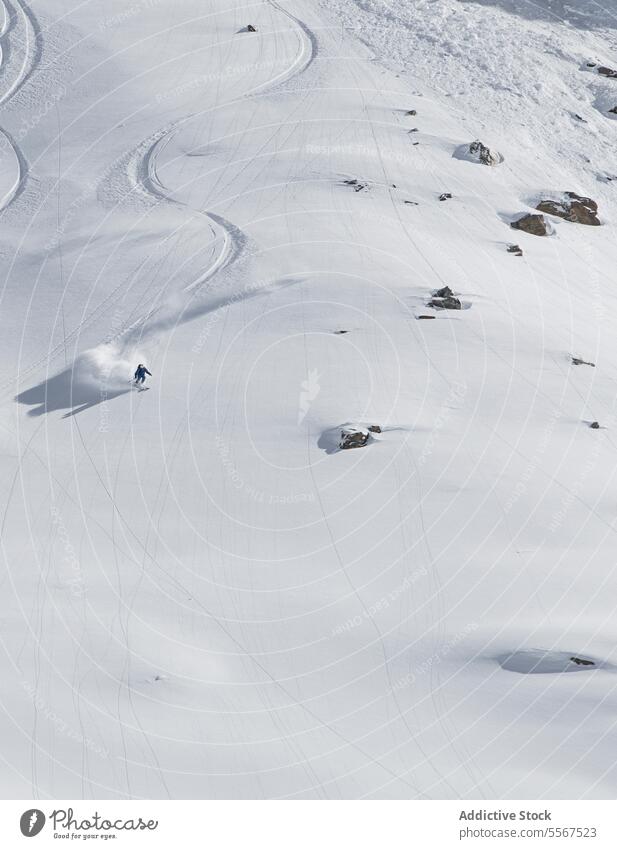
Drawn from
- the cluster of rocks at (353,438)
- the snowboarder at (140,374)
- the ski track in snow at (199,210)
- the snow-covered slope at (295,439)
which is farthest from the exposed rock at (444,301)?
the snowboarder at (140,374)

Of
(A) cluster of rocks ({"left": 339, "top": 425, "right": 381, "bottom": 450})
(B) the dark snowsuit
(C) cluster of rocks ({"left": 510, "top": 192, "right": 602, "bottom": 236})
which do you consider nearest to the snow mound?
(A) cluster of rocks ({"left": 339, "top": 425, "right": 381, "bottom": 450})

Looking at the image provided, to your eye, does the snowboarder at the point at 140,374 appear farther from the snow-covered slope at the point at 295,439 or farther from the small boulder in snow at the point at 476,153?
the small boulder in snow at the point at 476,153

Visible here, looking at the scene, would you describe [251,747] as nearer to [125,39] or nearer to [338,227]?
[338,227]

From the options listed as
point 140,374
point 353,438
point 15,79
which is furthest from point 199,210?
point 15,79

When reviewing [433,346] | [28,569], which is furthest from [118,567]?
[433,346]

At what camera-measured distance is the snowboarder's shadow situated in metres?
30.2

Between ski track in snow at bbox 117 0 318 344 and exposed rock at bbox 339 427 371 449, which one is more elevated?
ski track in snow at bbox 117 0 318 344

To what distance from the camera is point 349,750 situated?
1889 centimetres

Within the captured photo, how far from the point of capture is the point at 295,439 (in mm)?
28312

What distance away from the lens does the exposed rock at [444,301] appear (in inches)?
1366

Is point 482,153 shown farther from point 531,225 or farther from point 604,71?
point 604,71

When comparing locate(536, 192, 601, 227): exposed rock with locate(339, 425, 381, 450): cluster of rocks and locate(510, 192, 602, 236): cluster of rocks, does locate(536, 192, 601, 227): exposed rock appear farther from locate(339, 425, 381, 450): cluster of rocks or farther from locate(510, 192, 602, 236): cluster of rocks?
locate(339, 425, 381, 450): cluster of rocks

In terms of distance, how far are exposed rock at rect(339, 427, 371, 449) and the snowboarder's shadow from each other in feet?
25.4

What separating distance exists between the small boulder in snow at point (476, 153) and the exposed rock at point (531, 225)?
6.56 meters
